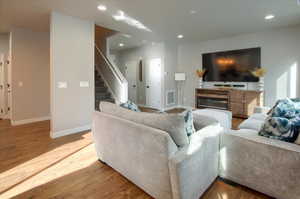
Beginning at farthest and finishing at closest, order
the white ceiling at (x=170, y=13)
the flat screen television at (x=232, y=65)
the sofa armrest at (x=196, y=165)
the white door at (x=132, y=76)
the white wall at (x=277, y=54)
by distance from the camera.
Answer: the white door at (x=132, y=76), the flat screen television at (x=232, y=65), the white wall at (x=277, y=54), the white ceiling at (x=170, y=13), the sofa armrest at (x=196, y=165)

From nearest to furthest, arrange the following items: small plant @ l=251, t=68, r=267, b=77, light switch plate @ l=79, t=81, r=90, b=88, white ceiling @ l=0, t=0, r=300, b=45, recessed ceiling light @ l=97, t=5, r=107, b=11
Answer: white ceiling @ l=0, t=0, r=300, b=45 → recessed ceiling light @ l=97, t=5, r=107, b=11 → light switch plate @ l=79, t=81, r=90, b=88 → small plant @ l=251, t=68, r=267, b=77

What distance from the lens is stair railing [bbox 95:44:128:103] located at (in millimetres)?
4947

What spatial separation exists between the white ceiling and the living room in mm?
34

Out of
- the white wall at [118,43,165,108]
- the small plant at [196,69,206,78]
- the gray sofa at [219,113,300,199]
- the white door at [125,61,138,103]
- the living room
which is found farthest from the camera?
the white door at [125,61,138,103]

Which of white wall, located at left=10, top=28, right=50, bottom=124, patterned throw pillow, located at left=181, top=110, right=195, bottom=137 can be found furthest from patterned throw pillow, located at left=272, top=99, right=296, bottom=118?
white wall, located at left=10, top=28, right=50, bottom=124

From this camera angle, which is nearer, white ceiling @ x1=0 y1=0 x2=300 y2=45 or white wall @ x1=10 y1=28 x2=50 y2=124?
white ceiling @ x1=0 y1=0 x2=300 y2=45

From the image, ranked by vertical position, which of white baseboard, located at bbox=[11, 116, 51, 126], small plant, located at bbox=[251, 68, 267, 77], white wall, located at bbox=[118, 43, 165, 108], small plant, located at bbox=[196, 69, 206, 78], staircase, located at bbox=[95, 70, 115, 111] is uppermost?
white wall, located at bbox=[118, 43, 165, 108]

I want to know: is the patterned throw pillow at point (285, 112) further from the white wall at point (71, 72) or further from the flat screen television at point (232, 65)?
the white wall at point (71, 72)

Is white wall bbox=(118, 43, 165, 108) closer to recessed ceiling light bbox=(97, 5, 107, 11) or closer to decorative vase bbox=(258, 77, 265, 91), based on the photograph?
decorative vase bbox=(258, 77, 265, 91)

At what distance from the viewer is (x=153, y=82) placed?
6.69 metres

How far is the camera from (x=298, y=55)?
14.1 ft

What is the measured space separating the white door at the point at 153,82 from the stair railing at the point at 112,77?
5.77 ft

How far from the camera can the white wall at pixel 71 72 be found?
3.36m

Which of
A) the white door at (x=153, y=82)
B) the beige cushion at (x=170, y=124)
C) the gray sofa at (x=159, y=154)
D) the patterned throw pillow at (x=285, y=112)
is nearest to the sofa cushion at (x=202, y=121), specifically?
the gray sofa at (x=159, y=154)
